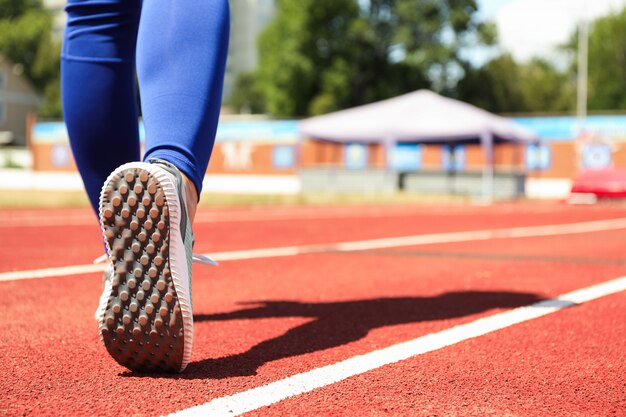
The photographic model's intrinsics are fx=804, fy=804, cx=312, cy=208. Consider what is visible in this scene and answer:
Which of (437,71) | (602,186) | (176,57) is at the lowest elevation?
(602,186)

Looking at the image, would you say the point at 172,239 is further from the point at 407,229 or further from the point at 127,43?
the point at 407,229

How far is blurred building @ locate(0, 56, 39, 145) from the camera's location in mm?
59494

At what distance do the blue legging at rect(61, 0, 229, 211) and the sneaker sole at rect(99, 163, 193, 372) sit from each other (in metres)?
0.19

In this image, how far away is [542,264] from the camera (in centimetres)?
414

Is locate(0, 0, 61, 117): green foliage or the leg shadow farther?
locate(0, 0, 61, 117): green foliage

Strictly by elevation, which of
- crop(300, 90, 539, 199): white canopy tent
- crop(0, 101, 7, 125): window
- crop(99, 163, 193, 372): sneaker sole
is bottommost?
crop(99, 163, 193, 372): sneaker sole

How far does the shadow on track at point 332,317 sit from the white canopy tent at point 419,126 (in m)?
15.9

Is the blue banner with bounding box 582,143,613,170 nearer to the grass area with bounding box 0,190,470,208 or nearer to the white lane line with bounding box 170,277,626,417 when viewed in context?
the grass area with bounding box 0,190,470,208

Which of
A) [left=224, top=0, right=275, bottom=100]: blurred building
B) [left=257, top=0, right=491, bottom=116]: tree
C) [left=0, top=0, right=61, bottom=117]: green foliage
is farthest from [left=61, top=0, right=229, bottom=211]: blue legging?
[left=224, top=0, right=275, bottom=100]: blurred building

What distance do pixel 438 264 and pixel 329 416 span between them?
2.79 m

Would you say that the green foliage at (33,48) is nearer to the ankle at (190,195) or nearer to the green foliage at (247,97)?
the green foliage at (247,97)

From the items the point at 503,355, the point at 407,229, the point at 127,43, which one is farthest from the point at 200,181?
the point at 407,229

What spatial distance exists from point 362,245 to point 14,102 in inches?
2388

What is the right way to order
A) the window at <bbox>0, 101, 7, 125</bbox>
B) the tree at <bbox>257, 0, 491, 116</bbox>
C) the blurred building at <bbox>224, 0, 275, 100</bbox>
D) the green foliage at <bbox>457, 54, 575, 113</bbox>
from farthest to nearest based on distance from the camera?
the blurred building at <bbox>224, 0, 275, 100</bbox> < the window at <bbox>0, 101, 7, 125</bbox> < the green foliage at <bbox>457, 54, 575, 113</bbox> < the tree at <bbox>257, 0, 491, 116</bbox>
